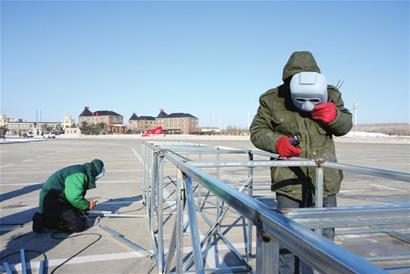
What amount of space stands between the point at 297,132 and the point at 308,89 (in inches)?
17.1

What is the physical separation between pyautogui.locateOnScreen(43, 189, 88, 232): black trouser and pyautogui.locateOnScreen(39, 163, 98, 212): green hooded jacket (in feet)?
0.22

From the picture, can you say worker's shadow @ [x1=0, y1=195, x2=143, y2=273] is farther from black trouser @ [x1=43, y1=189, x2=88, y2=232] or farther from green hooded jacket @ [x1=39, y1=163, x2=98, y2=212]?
green hooded jacket @ [x1=39, y1=163, x2=98, y2=212]

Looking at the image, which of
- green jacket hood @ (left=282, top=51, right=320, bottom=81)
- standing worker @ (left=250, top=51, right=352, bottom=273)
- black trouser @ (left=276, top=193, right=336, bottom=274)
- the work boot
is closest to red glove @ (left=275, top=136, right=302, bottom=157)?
standing worker @ (left=250, top=51, right=352, bottom=273)

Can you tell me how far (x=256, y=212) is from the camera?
107 centimetres

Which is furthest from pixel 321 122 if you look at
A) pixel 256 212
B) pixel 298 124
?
pixel 256 212

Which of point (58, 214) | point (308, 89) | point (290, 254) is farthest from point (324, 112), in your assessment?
point (58, 214)

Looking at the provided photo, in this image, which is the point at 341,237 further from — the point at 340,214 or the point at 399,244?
the point at 340,214

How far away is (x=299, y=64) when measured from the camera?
8.39ft

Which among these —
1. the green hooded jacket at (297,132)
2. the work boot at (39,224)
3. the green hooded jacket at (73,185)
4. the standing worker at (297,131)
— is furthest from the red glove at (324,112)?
the work boot at (39,224)

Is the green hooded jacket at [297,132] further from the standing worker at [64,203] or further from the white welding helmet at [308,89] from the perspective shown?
the standing worker at [64,203]

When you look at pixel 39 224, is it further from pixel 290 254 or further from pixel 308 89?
pixel 308 89

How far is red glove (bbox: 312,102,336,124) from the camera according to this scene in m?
2.34

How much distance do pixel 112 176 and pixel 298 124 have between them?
901 centimetres

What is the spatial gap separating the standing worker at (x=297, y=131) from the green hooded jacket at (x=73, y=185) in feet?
10.5
